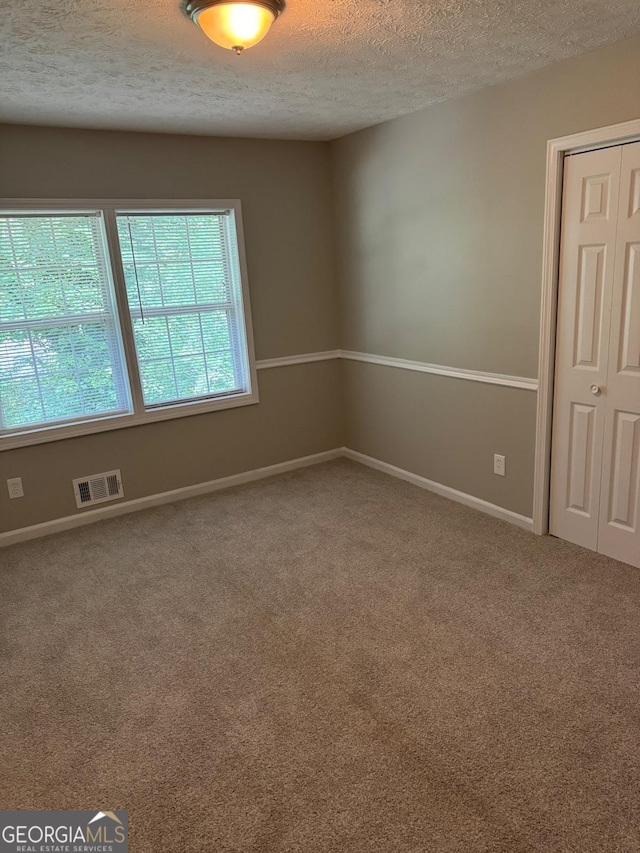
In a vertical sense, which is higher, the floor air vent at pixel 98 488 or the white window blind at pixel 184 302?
the white window blind at pixel 184 302

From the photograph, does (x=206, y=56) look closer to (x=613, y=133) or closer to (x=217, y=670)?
(x=613, y=133)

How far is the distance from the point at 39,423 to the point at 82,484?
1.58ft

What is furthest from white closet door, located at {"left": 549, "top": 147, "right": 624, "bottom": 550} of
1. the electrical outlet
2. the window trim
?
the electrical outlet

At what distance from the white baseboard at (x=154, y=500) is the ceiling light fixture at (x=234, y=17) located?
2.90 m

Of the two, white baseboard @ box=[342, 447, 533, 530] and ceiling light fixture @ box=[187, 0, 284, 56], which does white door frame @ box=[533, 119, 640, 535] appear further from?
ceiling light fixture @ box=[187, 0, 284, 56]

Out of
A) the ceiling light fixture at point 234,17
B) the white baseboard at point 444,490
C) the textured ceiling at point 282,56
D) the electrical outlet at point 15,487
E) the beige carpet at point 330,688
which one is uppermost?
the textured ceiling at point 282,56

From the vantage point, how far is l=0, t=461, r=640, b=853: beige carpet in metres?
1.68

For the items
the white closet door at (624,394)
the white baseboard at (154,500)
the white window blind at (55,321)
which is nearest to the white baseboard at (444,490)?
the white baseboard at (154,500)

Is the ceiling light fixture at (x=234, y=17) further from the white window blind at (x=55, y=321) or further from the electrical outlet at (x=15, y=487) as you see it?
the electrical outlet at (x=15, y=487)

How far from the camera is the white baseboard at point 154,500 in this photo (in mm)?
3648

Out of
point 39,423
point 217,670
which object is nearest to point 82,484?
point 39,423

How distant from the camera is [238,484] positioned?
4.37 meters

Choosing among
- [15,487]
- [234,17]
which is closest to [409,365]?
[234,17]

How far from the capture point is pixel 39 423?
359cm
